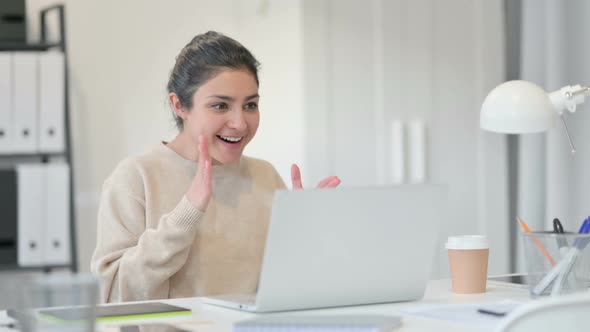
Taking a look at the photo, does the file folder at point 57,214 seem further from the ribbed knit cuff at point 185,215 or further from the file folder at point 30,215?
the ribbed knit cuff at point 185,215

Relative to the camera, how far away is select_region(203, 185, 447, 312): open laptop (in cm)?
146

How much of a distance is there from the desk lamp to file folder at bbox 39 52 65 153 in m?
1.90

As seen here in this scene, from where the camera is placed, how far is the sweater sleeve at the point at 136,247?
1938 mm

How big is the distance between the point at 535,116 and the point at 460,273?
35cm

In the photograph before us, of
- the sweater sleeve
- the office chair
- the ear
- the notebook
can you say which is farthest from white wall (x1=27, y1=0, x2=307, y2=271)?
the office chair

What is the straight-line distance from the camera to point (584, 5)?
10.3ft

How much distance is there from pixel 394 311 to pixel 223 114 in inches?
32.9

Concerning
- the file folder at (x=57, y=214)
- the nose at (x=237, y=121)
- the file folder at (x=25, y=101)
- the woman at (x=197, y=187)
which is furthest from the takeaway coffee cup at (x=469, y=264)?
the file folder at (x=25, y=101)

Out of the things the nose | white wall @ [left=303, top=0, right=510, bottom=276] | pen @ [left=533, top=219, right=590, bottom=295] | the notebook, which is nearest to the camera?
the notebook

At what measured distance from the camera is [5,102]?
319 centimetres

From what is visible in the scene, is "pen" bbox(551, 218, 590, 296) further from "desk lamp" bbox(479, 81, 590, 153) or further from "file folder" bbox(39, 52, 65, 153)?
"file folder" bbox(39, 52, 65, 153)

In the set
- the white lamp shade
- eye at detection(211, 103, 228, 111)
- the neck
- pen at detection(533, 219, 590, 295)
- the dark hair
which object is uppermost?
the dark hair

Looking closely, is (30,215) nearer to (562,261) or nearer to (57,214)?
(57,214)

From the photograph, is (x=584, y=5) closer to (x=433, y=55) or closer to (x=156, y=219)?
(x=433, y=55)
